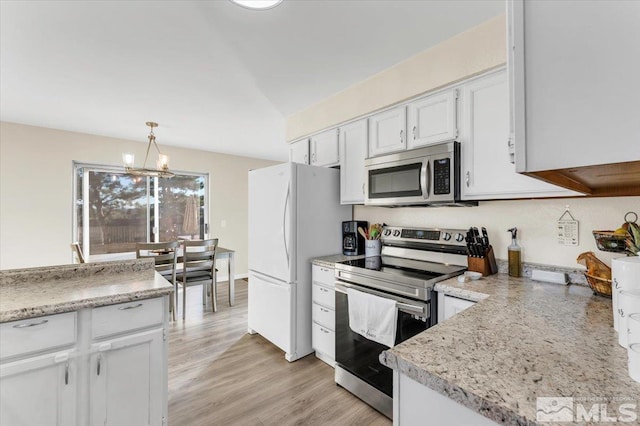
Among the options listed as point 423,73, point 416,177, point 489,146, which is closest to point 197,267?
point 416,177

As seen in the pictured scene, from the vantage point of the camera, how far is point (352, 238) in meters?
2.79

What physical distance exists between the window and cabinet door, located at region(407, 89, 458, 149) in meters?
4.34

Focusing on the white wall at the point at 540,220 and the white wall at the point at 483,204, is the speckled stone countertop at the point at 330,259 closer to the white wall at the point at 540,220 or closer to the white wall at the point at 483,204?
the white wall at the point at 483,204

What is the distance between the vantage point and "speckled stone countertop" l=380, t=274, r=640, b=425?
2.09ft

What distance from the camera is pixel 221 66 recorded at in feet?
7.68

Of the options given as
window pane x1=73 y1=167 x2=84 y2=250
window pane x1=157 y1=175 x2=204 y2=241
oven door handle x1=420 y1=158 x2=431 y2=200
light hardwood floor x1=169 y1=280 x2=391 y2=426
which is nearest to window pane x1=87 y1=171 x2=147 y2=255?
window pane x1=73 y1=167 x2=84 y2=250

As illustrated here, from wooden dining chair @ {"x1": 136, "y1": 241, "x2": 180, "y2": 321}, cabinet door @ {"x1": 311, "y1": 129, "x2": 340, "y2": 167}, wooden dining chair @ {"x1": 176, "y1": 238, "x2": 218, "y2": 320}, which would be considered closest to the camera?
cabinet door @ {"x1": 311, "y1": 129, "x2": 340, "y2": 167}

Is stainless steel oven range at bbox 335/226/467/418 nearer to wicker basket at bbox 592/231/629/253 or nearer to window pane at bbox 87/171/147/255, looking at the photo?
wicker basket at bbox 592/231/629/253

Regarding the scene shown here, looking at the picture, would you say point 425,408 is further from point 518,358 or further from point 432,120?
point 432,120

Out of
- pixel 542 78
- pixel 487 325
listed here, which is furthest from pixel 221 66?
pixel 487 325

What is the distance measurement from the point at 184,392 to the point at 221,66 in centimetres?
250

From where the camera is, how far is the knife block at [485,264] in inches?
75.5

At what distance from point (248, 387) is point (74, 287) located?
4.41 ft

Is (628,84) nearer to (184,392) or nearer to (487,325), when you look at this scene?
(487,325)
